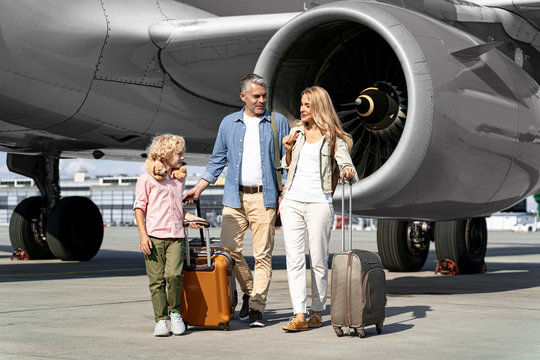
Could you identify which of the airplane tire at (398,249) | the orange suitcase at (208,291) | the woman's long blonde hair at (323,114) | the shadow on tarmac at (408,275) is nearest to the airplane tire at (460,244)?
the shadow on tarmac at (408,275)

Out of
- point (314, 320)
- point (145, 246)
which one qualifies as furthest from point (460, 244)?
point (145, 246)

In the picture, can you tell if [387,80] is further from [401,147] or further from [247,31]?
[247,31]

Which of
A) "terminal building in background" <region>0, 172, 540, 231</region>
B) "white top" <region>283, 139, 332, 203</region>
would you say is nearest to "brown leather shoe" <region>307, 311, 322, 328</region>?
"white top" <region>283, 139, 332, 203</region>

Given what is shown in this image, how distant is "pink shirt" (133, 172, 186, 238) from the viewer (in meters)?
5.24

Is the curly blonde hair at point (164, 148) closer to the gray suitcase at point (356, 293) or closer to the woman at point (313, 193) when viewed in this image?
the woman at point (313, 193)

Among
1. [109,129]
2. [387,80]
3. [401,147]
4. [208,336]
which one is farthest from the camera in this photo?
[109,129]

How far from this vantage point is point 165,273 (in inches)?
207

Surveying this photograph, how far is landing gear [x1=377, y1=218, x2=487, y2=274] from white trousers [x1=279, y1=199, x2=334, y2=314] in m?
5.47

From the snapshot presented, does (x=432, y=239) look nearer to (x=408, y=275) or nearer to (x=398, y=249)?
(x=398, y=249)

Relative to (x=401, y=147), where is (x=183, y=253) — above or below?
below

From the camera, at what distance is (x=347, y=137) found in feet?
17.6

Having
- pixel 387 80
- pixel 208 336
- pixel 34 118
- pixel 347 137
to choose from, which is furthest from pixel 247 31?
pixel 208 336

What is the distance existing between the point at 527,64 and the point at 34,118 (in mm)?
5157

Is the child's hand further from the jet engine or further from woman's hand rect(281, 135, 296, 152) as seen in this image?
the jet engine
